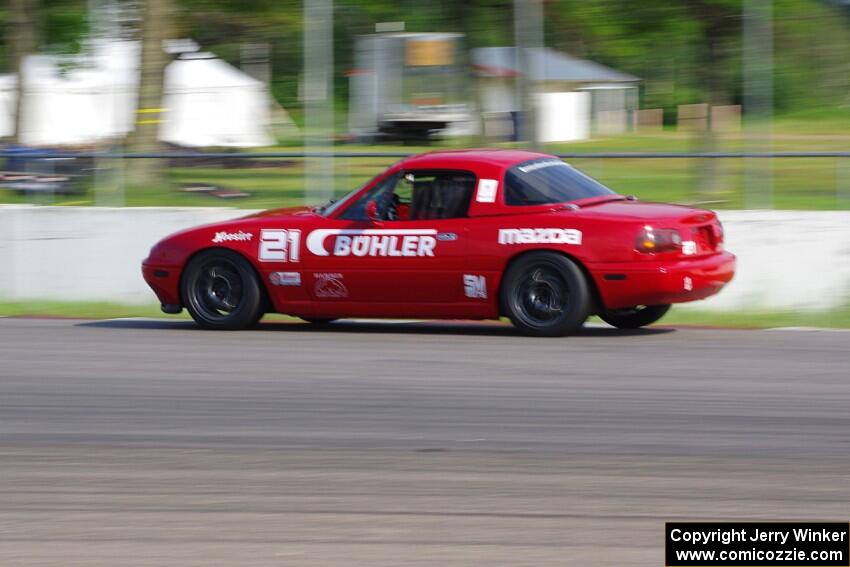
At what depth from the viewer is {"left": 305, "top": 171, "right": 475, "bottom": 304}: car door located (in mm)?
→ 10586

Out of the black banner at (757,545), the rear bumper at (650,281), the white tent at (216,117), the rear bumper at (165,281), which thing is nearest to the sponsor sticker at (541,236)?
the rear bumper at (650,281)

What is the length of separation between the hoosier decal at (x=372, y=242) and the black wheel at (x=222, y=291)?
0.60m

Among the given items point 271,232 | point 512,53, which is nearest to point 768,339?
point 271,232

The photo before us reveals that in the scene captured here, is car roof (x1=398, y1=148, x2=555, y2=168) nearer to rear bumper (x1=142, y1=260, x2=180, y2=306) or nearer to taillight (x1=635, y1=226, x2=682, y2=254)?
taillight (x1=635, y1=226, x2=682, y2=254)

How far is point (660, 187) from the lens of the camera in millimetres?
14273

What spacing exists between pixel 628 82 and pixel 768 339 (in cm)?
820

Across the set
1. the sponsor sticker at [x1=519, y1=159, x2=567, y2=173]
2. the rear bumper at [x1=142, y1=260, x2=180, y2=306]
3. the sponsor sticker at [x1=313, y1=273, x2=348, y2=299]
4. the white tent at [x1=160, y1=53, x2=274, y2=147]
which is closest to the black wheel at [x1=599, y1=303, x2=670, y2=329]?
the sponsor sticker at [x1=519, y1=159, x2=567, y2=173]

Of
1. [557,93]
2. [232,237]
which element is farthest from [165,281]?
[557,93]

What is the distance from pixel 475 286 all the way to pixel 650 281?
1292mm

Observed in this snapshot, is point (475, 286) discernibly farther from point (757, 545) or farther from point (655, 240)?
point (757, 545)

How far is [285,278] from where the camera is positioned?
10961 mm

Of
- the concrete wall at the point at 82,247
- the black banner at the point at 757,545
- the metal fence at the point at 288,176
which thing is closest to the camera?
the black banner at the point at 757,545

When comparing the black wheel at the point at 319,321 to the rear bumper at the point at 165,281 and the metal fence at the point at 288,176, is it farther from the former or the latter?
the metal fence at the point at 288,176

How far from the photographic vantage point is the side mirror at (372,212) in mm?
10844
